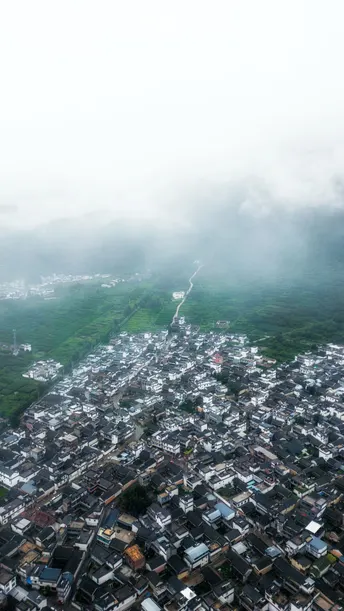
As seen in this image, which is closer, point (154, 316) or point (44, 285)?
point (154, 316)

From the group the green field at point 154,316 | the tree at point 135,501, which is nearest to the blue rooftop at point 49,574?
the tree at point 135,501

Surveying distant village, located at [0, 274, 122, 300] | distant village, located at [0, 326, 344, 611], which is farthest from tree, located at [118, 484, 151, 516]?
distant village, located at [0, 274, 122, 300]

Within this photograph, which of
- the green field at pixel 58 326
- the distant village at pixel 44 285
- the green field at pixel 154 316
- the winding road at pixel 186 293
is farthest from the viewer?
the distant village at pixel 44 285

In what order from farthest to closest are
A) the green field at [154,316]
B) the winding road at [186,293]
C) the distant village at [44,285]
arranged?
the distant village at [44,285], the winding road at [186,293], the green field at [154,316]

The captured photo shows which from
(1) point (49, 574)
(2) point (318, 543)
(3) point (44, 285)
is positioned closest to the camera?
(1) point (49, 574)

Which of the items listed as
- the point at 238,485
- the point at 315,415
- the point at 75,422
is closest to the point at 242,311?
the point at 315,415

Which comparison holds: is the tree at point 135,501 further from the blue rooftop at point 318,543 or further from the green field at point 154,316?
the green field at point 154,316

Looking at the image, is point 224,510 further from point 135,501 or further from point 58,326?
point 58,326

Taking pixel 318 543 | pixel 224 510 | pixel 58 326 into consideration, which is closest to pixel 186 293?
pixel 58 326
